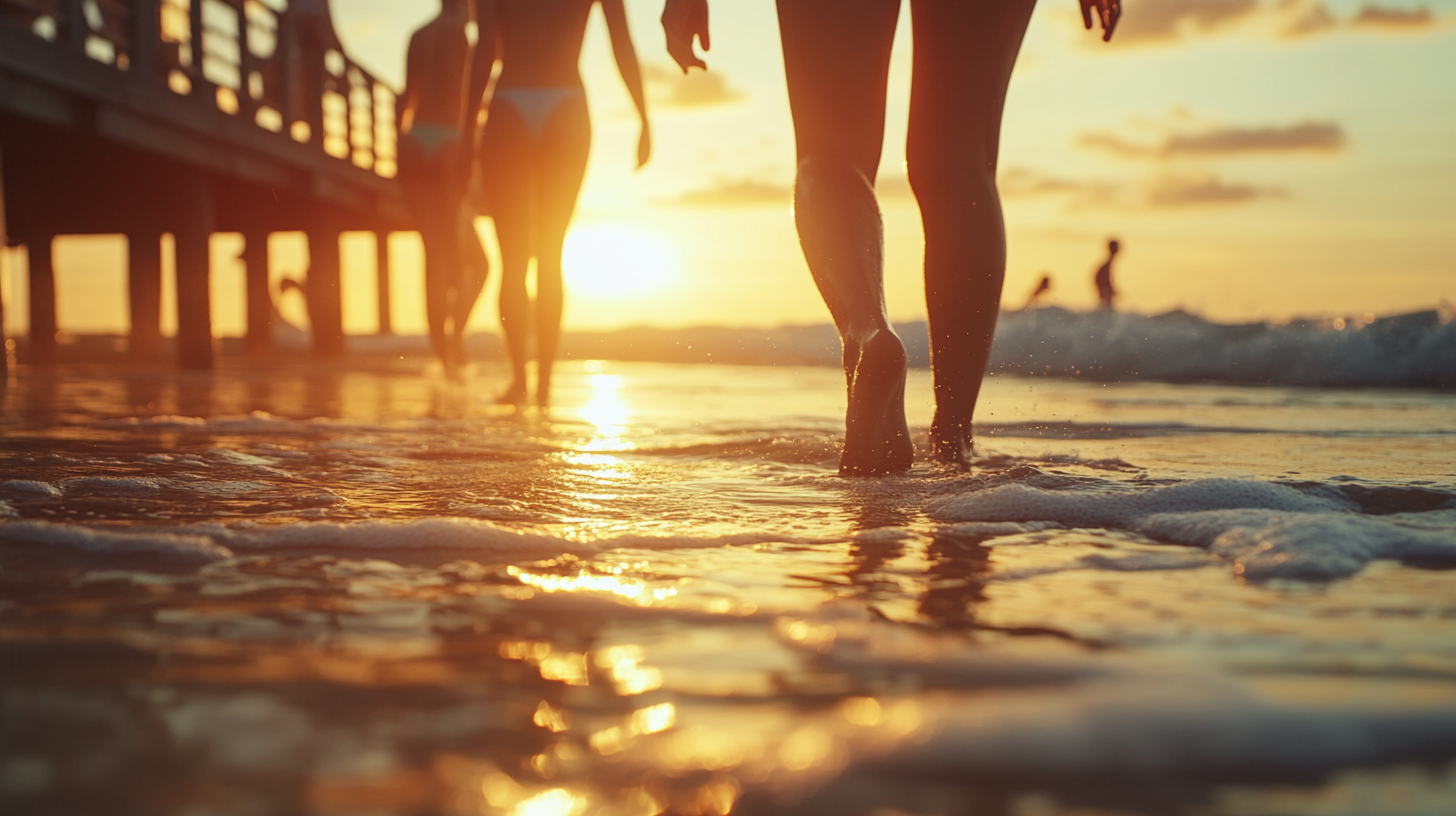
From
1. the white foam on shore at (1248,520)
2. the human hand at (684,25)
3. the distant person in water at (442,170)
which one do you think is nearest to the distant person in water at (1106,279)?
the distant person in water at (442,170)

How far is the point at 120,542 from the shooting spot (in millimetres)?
1301

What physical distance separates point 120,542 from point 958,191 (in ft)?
5.59

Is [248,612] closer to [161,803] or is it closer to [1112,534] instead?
[161,803]

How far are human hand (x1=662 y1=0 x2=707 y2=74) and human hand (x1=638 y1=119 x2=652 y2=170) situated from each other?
8.63ft

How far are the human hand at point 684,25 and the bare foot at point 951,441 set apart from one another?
3.09ft

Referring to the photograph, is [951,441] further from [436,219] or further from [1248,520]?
[436,219]

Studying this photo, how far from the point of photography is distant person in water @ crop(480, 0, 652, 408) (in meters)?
4.62

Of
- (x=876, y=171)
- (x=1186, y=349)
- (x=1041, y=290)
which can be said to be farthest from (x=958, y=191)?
(x=1041, y=290)

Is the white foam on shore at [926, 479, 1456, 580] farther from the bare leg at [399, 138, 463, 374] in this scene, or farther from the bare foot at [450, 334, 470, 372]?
the bare foot at [450, 334, 470, 372]

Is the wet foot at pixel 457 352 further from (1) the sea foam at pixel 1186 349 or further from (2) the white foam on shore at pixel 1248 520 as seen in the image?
(2) the white foam on shore at pixel 1248 520

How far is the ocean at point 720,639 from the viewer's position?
64cm

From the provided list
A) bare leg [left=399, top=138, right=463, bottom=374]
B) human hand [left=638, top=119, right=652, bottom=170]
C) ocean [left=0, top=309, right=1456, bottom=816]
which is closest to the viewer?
ocean [left=0, top=309, right=1456, bottom=816]

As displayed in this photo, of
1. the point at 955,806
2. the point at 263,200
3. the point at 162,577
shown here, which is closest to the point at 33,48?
the point at 263,200

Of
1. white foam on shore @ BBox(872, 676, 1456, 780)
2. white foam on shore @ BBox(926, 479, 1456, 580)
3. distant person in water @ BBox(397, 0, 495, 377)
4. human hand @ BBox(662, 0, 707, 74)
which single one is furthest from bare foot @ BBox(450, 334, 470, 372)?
white foam on shore @ BBox(872, 676, 1456, 780)
